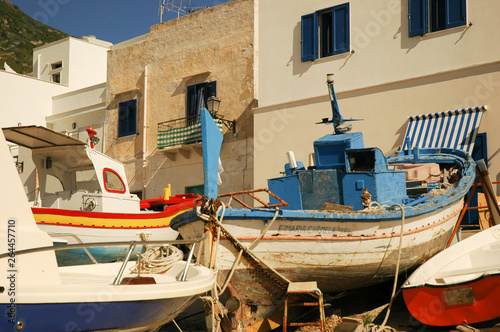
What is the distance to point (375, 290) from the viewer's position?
9.02 m

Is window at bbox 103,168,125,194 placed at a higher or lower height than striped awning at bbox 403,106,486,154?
lower

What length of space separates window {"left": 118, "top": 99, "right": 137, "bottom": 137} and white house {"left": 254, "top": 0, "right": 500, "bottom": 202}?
235 inches

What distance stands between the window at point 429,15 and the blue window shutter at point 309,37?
8.81ft

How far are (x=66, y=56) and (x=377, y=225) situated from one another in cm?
2138

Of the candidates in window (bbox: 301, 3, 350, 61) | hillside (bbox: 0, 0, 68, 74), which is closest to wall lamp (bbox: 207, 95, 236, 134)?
window (bbox: 301, 3, 350, 61)

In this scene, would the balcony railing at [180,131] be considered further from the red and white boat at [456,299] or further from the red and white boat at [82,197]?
the red and white boat at [456,299]

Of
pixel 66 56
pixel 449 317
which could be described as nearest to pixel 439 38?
pixel 449 317

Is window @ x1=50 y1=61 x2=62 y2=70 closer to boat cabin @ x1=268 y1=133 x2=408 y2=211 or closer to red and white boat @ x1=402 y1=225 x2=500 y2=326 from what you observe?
boat cabin @ x1=268 y1=133 x2=408 y2=211

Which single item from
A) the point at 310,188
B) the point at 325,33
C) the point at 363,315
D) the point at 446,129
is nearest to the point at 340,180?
the point at 310,188

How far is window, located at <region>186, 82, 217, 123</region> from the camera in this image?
57.3ft

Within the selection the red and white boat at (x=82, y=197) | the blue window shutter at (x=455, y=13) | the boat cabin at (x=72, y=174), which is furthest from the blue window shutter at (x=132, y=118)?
the blue window shutter at (x=455, y=13)

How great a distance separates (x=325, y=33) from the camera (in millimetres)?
14750

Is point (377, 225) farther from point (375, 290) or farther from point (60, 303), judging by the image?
point (60, 303)

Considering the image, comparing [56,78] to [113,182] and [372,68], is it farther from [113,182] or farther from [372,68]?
[372,68]
